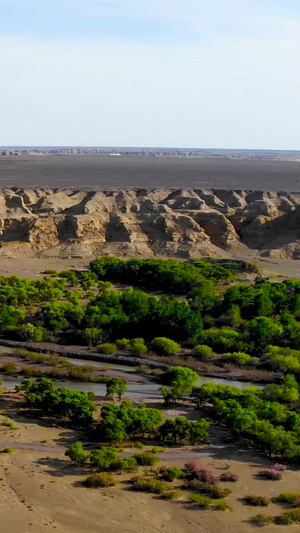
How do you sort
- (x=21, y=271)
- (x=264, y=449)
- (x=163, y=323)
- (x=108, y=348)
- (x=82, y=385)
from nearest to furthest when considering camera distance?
(x=264, y=449) < (x=82, y=385) < (x=108, y=348) < (x=163, y=323) < (x=21, y=271)

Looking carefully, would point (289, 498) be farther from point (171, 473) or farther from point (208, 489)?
point (171, 473)

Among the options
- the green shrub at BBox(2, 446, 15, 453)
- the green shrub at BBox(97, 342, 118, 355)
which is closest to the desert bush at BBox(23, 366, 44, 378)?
the green shrub at BBox(97, 342, 118, 355)

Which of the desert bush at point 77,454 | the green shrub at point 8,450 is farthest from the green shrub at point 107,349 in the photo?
the desert bush at point 77,454

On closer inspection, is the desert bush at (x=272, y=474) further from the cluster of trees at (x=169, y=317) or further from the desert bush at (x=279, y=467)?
the cluster of trees at (x=169, y=317)

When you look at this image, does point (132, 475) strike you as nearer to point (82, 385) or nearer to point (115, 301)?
point (82, 385)

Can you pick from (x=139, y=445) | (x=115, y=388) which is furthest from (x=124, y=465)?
(x=115, y=388)

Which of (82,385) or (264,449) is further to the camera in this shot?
(82,385)

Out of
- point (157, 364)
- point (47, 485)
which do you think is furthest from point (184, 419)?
point (157, 364)
